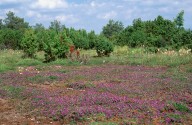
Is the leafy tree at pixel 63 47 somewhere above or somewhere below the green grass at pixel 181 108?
above

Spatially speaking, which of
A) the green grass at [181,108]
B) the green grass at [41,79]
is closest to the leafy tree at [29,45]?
the green grass at [41,79]

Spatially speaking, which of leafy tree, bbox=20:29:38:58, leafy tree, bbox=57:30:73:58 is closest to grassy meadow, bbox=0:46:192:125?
leafy tree, bbox=57:30:73:58

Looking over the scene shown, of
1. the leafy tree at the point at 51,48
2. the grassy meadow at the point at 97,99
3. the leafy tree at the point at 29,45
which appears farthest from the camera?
the leafy tree at the point at 29,45

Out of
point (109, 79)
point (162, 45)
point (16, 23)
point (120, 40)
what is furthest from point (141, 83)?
point (16, 23)

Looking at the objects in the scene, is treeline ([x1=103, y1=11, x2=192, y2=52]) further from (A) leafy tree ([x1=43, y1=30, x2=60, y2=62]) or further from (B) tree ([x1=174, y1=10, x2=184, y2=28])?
(A) leafy tree ([x1=43, y1=30, x2=60, y2=62])

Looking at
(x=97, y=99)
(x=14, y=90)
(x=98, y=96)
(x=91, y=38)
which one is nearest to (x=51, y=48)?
(x=14, y=90)

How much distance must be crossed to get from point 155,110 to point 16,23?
69.7 metres

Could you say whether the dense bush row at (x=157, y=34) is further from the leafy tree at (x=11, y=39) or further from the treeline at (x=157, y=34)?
the leafy tree at (x=11, y=39)

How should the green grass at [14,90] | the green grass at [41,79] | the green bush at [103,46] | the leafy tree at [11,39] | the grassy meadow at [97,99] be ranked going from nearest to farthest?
the grassy meadow at [97,99], the green grass at [14,90], the green grass at [41,79], the green bush at [103,46], the leafy tree at [11,39]

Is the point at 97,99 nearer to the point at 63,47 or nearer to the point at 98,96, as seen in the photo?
the point at 98,96

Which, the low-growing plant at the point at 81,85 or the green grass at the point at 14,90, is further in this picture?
the low-growing plant at the point at 81,85

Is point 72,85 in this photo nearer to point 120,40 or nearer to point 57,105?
point 57,105

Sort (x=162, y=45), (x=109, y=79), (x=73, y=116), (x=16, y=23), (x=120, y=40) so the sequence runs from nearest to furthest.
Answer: (x=73, y=116) → (x=109, y=79) → (x=162, y=45) → (x=120, y=40) → (x=16, y=23)

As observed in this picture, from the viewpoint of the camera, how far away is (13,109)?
1125cm
